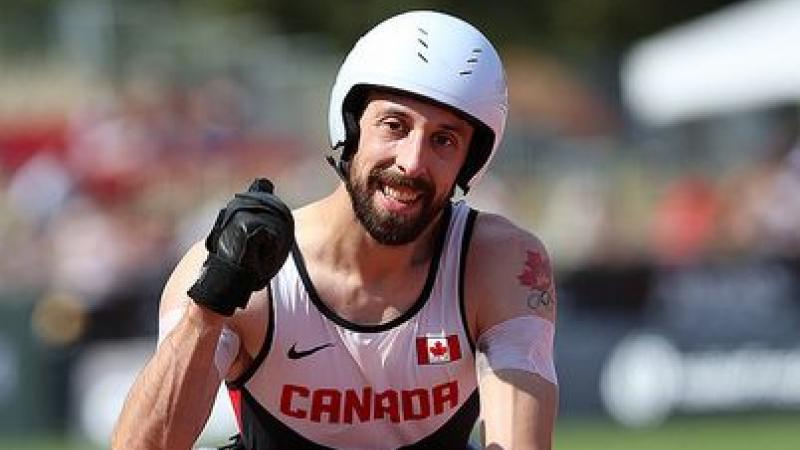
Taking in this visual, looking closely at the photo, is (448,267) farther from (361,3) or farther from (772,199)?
(361,3)

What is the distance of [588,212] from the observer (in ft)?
75.3

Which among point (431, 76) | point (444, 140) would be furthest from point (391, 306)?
point (431, 76)

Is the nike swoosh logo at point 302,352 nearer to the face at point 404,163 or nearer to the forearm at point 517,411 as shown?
the face at point 404,163

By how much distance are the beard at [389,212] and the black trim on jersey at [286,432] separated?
0.72 meters

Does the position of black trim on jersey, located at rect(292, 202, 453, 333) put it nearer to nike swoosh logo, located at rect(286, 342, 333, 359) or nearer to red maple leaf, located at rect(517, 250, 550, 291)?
nike swoosh logo, located at rect(286, 342, 333, 359)

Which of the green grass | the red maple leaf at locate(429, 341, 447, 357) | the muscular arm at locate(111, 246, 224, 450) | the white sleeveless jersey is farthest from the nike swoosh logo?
the green grass

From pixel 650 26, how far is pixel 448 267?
34629mm

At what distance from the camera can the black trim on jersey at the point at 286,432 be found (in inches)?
287

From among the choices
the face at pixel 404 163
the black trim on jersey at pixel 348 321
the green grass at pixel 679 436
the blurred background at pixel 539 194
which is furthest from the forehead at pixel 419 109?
the blurred background at pixel 539 194

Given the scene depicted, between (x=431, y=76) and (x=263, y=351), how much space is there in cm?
110

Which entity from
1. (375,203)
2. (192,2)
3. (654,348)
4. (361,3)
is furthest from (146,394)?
(192,2)

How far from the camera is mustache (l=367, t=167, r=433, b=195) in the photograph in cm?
679

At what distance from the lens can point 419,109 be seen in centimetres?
683

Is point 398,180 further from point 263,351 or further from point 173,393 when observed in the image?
point 173,393
